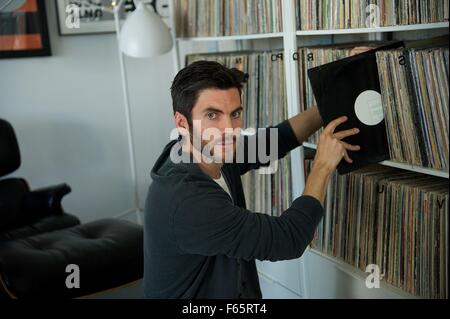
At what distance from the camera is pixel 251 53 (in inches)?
75.0

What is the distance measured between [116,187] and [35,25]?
0.88m

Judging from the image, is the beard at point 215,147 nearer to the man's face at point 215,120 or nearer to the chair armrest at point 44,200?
the man's face at point 215,120

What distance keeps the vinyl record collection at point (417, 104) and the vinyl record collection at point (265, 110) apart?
0.49 meters

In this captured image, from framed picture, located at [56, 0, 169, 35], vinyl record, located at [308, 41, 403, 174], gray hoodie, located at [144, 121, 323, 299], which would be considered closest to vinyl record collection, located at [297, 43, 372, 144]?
vinyl record, located at [308, 41, 403, 174]

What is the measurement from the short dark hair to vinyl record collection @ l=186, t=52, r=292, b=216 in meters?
0.61

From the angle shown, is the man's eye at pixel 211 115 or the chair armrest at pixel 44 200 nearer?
the man's eye at pixel 211 115

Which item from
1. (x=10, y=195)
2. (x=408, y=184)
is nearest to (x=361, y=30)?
(x=408, y=184)

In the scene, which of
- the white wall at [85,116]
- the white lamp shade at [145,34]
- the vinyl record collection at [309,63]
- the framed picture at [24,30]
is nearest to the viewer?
the vinyl record collection at [309,63]

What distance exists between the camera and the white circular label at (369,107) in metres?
1.25

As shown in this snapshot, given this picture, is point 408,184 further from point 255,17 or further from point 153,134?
point 153,134

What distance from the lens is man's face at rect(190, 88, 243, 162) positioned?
1.13 metres

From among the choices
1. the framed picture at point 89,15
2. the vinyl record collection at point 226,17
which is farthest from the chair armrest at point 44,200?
the vinyl record collection at point 226,17

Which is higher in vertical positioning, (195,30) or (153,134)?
(195,30)

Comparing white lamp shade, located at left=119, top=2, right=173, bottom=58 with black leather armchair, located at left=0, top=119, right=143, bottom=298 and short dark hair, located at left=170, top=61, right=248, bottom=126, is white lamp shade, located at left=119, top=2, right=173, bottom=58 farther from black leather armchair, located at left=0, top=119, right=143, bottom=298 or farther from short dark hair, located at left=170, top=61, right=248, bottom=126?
short dark hair, located at left=170, top=61, right=248, bottom=126
